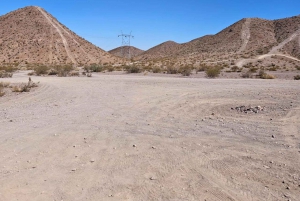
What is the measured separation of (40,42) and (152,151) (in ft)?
254

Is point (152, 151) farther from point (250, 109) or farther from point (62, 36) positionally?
point (62, 36)

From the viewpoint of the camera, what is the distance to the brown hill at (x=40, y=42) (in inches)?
2859

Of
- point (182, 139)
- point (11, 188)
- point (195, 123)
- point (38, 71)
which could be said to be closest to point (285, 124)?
point (195, 123)

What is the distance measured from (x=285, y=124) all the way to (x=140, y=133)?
4263 mm

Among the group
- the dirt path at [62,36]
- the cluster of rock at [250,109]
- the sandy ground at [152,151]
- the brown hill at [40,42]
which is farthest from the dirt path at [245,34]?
the sandy ground at [152,151]

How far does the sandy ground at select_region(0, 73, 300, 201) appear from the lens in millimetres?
5691

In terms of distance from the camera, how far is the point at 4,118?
11.1 meters

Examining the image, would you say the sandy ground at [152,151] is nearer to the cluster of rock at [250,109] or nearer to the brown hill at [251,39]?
the cluster of rock at [250,109]

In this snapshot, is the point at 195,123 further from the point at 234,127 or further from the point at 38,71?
the point at 38,71

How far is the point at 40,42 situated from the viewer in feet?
258

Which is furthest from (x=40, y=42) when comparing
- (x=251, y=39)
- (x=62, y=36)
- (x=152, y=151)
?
(x=152, y=151)

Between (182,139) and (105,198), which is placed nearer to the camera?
(105,198)

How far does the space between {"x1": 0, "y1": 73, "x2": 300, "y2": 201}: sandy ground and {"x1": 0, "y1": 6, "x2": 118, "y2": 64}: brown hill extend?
60.8 meters

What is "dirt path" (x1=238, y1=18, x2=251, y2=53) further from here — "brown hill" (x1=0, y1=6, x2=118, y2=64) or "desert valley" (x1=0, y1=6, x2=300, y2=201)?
"desert valley" (x1=0, y1=6, x2=300, y2=201)
